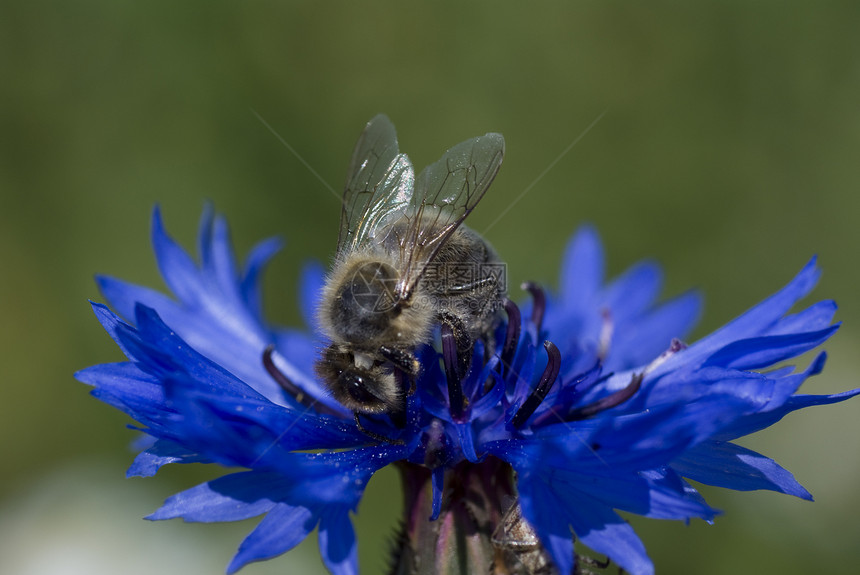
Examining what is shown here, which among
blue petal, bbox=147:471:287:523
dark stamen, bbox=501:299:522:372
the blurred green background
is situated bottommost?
blue petal, bbox=147:471:287:523

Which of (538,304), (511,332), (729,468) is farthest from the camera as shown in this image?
(538,304)

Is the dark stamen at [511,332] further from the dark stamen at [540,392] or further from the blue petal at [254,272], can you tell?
the blue petal at [254,272]

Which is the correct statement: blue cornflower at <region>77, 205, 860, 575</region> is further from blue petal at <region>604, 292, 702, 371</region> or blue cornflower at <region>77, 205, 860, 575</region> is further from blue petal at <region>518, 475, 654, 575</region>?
blue petal at <region>604, 292, 702, 371</region>

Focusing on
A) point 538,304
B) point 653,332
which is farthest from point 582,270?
point 538,304

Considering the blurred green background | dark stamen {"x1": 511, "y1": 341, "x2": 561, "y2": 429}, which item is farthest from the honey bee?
the blurred green background

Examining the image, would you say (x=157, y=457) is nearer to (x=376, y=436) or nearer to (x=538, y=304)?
(x=376, y=436)

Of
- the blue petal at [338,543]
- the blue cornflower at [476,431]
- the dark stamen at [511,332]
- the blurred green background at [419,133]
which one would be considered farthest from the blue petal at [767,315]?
the blurred green background at [419,133]
